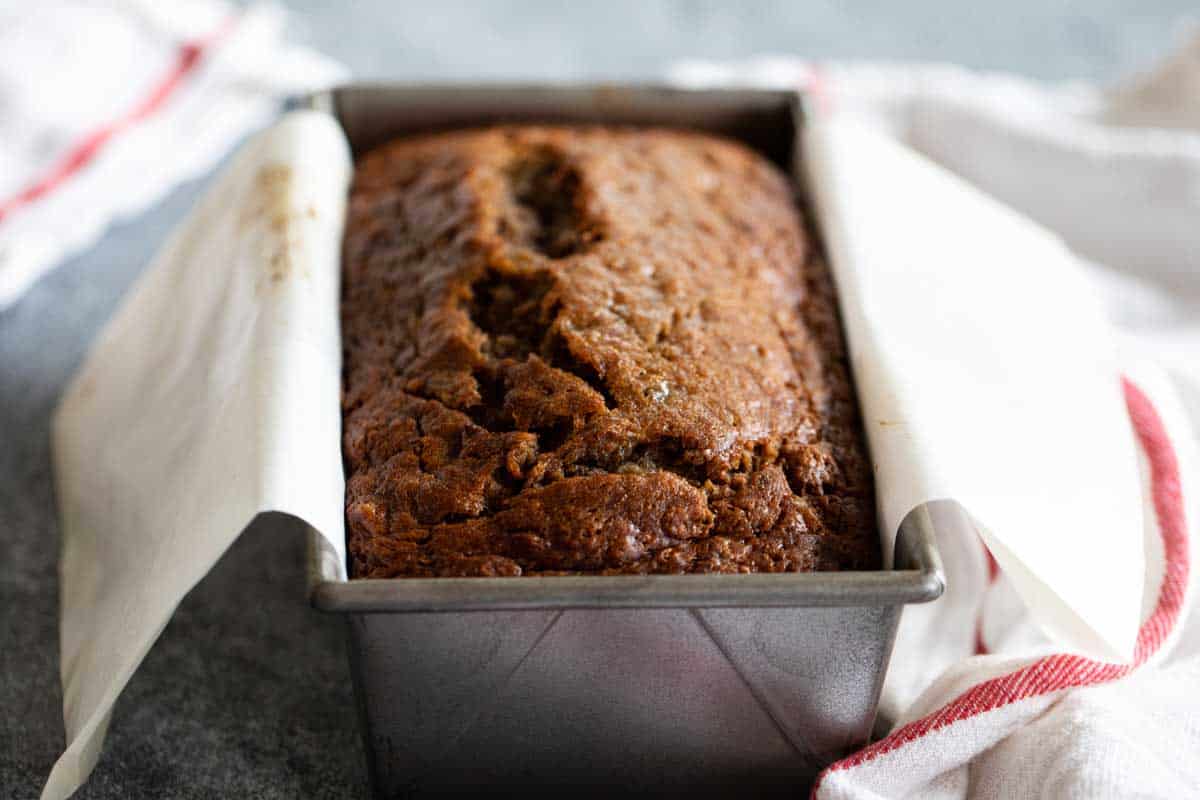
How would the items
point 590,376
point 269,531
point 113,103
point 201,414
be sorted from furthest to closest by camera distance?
1. point 113,103
2. point 269,531
3. point 201,414
4. point 590,376

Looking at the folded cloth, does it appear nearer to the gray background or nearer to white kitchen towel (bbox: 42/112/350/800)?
the gray background

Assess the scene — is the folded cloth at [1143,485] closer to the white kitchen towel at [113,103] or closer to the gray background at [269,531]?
the gray background at [269,531]

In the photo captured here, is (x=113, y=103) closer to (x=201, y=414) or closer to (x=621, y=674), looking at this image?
(x=201, y=414)

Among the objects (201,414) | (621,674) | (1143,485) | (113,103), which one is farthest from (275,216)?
(1143,485)

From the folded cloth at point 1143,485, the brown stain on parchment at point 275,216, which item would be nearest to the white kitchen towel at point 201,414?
the brown stain on parchment at point 275,216

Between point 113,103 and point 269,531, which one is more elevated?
point 113,103

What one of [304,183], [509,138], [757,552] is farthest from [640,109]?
[757,552]

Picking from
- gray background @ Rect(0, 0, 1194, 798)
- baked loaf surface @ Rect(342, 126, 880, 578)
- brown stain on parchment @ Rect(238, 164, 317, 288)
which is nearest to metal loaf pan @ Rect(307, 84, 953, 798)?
baked loaf surface @ Rect(342, 126, 880, 578)
